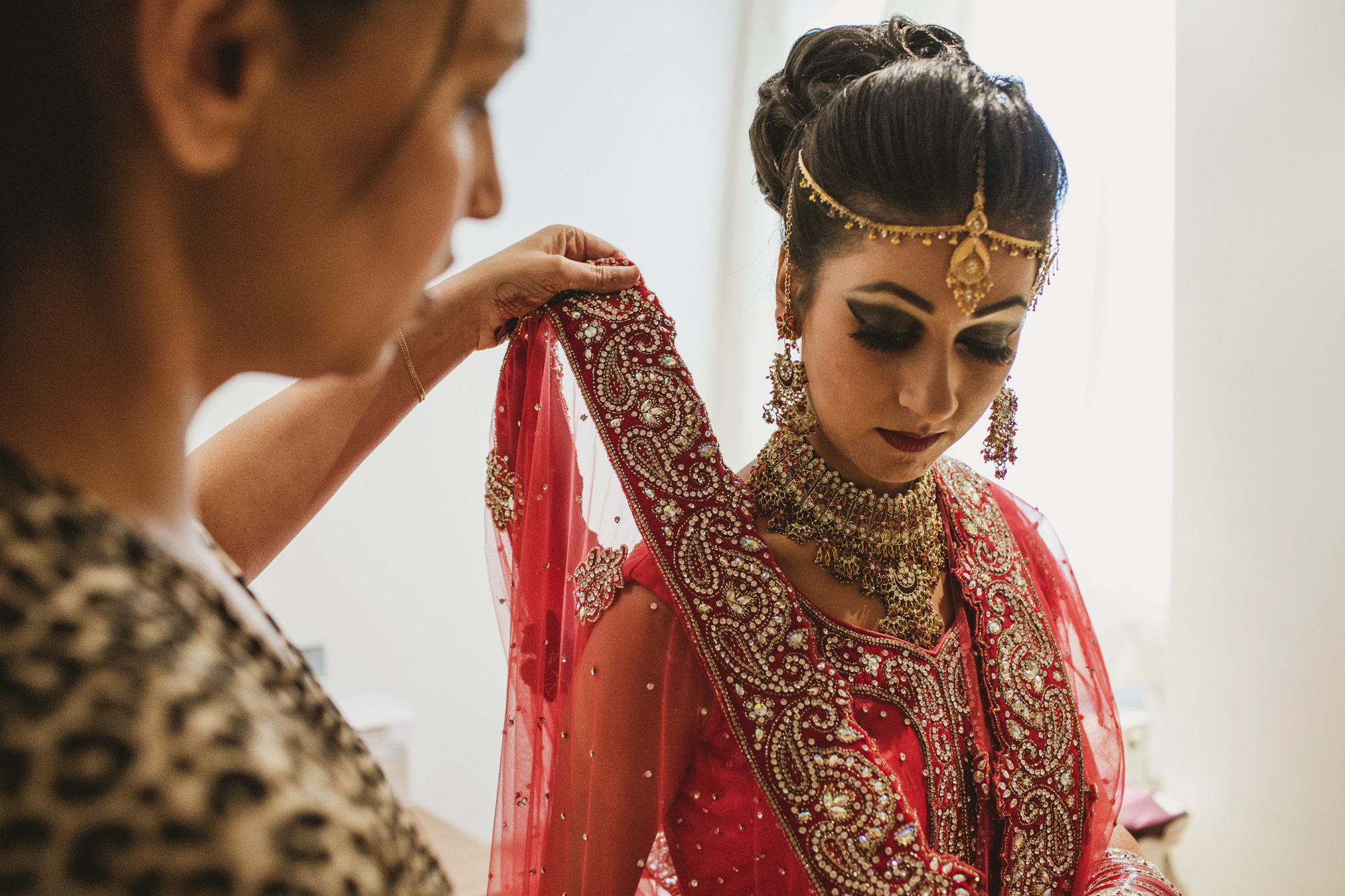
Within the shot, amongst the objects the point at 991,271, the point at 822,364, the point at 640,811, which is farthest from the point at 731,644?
the point at 991,271

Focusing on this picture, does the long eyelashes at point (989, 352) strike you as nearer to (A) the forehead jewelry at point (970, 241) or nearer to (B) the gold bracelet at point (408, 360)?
(A) the forehead jewelry at point (970, 241)

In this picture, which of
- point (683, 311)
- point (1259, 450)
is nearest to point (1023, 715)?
point (1259, 450)

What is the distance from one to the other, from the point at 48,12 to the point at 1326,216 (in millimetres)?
1859

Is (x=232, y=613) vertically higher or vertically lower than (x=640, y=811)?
higher

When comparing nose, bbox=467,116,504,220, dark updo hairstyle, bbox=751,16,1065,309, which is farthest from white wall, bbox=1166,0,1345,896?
nose, bbox=467,116,504,220

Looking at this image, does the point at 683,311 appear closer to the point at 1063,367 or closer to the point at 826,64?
the point at 1063,367

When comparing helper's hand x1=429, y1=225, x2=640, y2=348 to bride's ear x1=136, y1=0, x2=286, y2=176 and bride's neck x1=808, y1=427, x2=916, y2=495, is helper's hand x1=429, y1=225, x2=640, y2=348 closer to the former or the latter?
bride's neck x1=808, y1=427, x2=916, y2=495

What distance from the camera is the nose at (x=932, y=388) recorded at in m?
0.83

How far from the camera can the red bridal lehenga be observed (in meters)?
0.81

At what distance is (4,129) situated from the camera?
11.1 inches

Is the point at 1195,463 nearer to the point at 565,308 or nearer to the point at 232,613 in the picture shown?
the point at 565,308

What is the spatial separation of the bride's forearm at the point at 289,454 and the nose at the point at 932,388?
470mm

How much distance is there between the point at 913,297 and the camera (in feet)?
2.71

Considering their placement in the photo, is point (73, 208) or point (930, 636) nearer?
point (73, 208)
